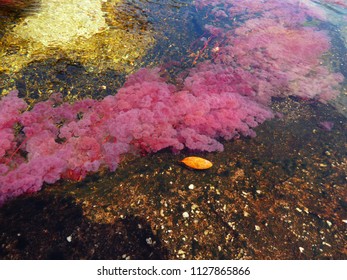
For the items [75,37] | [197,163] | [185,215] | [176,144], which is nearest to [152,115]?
[176,144]

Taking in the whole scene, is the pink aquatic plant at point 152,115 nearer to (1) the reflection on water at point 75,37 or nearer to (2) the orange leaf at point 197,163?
(2) the orange leaf at point 197,163

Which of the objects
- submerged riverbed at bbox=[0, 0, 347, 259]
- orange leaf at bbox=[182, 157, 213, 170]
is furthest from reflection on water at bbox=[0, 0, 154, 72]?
orange leaf at bbox=[182, 157, 213, 170]

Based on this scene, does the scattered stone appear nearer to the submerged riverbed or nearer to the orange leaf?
the submerged riverbed

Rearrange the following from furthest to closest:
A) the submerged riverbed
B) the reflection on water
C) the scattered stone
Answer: the reflection on water, the scattered stone, the submerged riverbed

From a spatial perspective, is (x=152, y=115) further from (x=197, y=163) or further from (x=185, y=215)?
(x=185, y=215)

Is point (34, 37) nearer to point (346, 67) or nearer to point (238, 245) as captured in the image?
point (238, 245)

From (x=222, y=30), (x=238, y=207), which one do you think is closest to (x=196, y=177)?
(x=238, y=207)

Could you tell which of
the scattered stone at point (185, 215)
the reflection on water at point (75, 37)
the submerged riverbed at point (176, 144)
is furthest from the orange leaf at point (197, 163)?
the reflection on water at point (75, 37)

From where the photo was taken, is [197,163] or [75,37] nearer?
[197,163]

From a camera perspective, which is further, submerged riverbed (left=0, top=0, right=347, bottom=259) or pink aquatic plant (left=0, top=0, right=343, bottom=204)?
pink aquatic plant (left=0, top=0, right=343, bottom=204)
